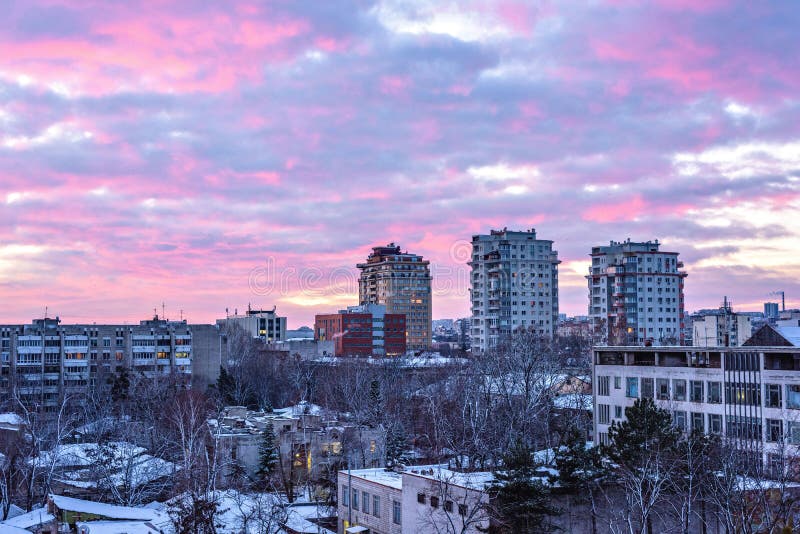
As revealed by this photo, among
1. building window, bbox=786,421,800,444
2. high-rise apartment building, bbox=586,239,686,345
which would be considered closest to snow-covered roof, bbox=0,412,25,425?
building window, bbox=786,421,800,444

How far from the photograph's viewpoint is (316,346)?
6225 inches

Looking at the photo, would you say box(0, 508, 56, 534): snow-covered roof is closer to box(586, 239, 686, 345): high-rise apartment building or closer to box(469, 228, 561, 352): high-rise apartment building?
box(469, 228, 561, 352): high-rise apartment building

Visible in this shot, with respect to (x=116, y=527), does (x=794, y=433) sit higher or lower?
higher

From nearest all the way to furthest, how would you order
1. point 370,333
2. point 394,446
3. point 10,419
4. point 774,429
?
point 774,429 < point 394,446 < point 10,419 < point 370,333

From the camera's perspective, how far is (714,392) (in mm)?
43344

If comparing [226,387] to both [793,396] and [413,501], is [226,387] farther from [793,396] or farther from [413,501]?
[793,396]

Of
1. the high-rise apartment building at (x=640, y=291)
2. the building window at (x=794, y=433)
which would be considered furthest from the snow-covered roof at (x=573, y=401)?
the high-rise apartment building at (x=640, y=291)

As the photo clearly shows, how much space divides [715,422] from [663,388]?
13.1ft

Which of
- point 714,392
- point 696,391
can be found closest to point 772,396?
point 714,392

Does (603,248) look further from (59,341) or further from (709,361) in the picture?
(709,361)

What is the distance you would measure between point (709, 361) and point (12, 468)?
38.7 meters

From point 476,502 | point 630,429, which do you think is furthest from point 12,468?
point 630,429

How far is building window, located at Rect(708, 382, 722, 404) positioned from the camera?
43000 millimetres

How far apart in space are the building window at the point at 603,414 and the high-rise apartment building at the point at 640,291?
260ft
